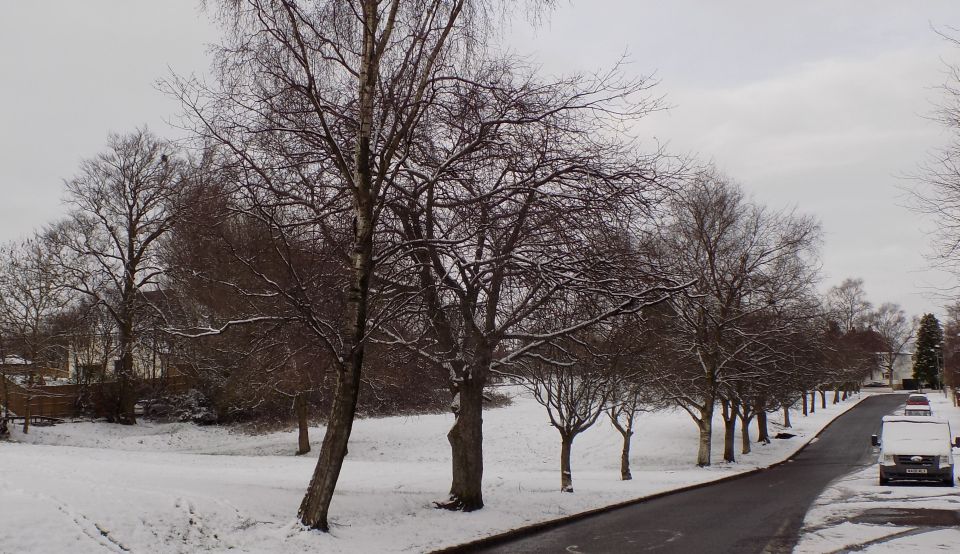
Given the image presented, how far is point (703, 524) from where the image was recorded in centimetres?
1401

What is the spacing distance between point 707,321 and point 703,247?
3102 mm

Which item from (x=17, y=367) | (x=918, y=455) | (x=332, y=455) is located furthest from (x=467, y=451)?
(x=17, y=367)

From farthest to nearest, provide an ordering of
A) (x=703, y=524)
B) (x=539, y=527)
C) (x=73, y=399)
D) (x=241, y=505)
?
(x=73, y=399), (x=703, y=524), (x=539, y=527), (x=241, y=505)

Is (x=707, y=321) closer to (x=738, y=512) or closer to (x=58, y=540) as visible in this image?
(x=738, y=512)

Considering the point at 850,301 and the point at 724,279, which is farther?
the point at 850,301

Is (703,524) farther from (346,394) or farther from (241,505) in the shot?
(241,505)

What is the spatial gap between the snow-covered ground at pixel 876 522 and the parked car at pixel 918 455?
1.33 ft

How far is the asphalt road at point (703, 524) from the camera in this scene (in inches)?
457

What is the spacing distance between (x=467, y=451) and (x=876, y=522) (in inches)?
290

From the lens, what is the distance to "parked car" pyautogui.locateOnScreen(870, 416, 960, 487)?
70.9 ft

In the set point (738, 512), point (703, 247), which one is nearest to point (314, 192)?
point (738, 512)

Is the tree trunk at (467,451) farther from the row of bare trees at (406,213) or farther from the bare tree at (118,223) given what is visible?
the bare tree at (118,223)

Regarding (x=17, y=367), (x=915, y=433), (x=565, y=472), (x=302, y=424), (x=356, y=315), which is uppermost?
(x=356, y=315)

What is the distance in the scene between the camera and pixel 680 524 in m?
14.1
